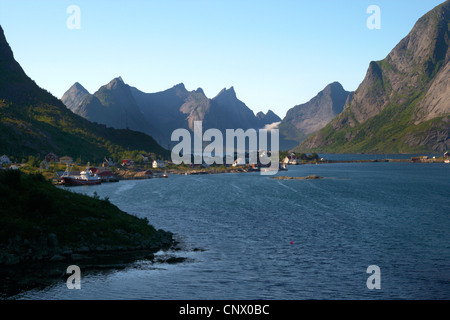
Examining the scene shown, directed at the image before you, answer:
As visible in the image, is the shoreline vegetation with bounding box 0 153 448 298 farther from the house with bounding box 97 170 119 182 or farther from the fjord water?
the house with bounding box 97 170 119 182

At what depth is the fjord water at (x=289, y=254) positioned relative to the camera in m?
40.9

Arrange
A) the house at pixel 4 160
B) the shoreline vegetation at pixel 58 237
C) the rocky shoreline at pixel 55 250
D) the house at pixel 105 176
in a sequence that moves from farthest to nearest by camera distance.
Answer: the house at pixel 105 176 → the house at pixel 4 160 → the rocky shoreline at pixel 55 250 → the shoreline vegetation at pixel 58 237

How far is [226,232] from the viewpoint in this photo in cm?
7038

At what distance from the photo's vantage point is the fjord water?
134 feet

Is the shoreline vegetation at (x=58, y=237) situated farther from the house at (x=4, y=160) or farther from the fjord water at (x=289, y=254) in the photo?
the house at (x=4, y=160)

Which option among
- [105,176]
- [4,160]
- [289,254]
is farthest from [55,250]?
[105,176]

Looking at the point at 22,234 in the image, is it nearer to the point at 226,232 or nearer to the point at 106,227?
the point at 106,227

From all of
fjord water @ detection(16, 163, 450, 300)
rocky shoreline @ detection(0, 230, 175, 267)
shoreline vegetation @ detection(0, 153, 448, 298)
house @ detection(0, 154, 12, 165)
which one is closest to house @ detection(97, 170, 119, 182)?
house @ detection(0, 154, 12, 165)

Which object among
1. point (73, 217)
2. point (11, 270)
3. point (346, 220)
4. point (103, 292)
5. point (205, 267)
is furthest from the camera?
point (346, 220)

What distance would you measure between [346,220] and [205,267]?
43428mm

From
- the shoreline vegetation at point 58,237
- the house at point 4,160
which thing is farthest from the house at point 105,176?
the shoreline vegetation at point 58,237
